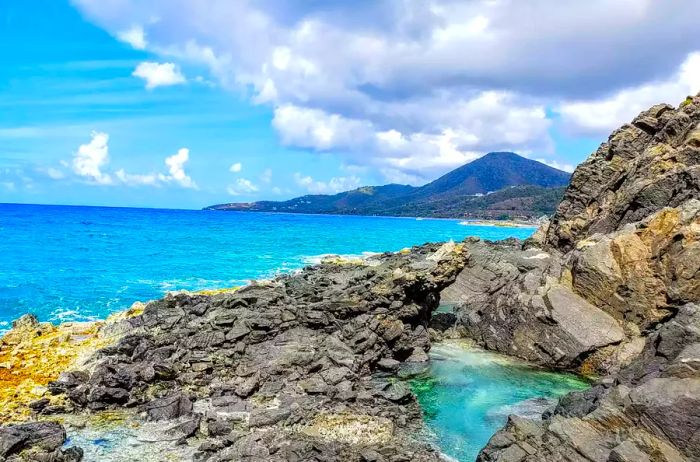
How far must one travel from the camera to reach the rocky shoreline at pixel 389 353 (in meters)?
16.3

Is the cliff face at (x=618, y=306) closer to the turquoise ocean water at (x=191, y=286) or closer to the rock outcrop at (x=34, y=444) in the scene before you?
the turquoise ocean water at (x=191, y=286)

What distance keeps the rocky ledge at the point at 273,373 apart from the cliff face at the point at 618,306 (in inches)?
191

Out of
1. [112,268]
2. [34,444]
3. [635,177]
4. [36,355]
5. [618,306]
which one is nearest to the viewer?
[34,444]

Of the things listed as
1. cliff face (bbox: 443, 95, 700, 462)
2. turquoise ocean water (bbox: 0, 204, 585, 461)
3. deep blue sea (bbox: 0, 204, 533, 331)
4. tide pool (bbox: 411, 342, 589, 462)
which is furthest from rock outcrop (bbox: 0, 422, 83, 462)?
deep blue sea (bbox: 0, 204, 533, 331)

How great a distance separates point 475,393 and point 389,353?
18.7 ft

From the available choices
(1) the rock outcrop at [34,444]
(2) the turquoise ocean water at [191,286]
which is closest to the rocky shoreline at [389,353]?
(1) the rock outcrop at [34,444]

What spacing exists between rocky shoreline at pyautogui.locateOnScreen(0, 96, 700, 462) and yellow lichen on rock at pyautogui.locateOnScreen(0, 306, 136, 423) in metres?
0.16

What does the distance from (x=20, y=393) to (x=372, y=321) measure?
59.3 feet

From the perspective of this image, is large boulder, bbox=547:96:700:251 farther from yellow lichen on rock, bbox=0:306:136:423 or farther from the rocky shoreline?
yellow lichen on rock, bbox=0:306:136:423

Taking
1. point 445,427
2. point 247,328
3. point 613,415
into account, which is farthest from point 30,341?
point 613,415

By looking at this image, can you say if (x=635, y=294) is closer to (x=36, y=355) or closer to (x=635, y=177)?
(x=635, y=177)

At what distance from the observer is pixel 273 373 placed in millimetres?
24969

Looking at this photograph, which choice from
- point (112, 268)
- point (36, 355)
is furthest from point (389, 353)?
point (112, 268)

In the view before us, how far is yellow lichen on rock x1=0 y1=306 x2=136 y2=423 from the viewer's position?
22.0m
